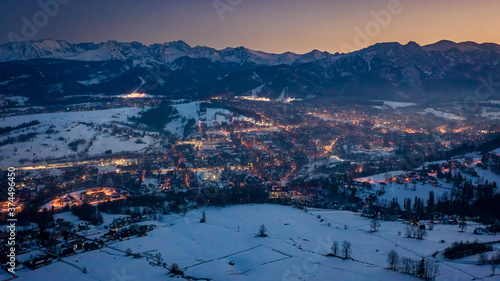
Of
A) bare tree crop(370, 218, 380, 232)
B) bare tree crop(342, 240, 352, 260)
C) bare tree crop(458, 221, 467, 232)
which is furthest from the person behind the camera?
bare tree crop(370, 218, 380, 232)

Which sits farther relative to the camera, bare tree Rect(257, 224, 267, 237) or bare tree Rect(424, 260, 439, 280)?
bare tree Rect(257, 224, 267, 237)

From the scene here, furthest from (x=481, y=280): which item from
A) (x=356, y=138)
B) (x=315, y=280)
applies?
(x=356, y=138)

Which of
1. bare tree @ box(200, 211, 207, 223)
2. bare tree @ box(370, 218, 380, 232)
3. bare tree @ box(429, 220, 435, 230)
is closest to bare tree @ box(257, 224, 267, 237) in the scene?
bare tree @ box(200, 211, 207, 223)

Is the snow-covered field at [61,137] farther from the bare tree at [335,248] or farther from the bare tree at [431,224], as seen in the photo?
the bare tree at [431,224]

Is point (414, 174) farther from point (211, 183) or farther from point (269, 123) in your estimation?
point (269, 123)

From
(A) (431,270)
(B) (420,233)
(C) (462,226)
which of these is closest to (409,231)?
(B) (420,233)

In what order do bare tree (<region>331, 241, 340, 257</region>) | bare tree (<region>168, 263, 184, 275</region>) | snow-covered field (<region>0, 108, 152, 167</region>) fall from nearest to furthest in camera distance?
1. bare tree (<region>168, 263, 184, 275</region>)
2. bare tree (<region>331, 241, 340, 257</region>)
3. snow-covered field (<region>0, 108, 152, 167</region>)

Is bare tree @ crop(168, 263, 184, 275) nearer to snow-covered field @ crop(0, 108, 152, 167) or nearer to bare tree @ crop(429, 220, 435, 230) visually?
bare tree @ crop(429, 220, 435, 230)
